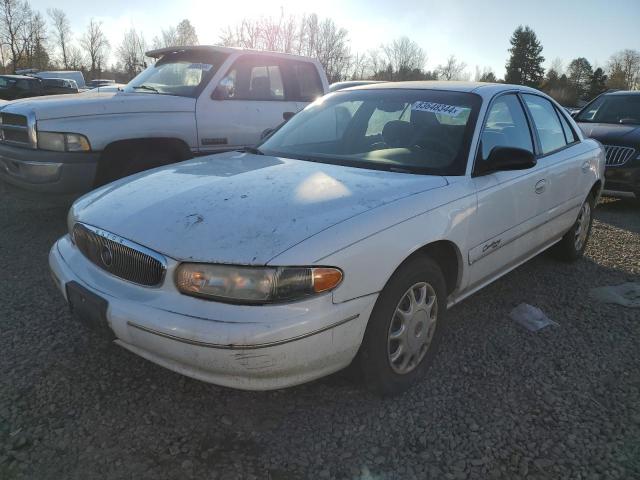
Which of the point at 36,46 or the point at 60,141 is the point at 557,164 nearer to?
the point at 60,141

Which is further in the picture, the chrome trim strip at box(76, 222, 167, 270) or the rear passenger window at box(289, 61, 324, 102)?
the rear passenger window at box(289, 61, 324, 102)

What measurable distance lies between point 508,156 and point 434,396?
1.40m

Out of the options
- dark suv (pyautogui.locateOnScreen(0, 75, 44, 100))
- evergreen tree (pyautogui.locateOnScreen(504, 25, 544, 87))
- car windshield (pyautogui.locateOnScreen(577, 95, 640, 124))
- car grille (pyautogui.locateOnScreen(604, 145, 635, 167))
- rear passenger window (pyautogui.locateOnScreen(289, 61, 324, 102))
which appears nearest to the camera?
rear passenger window (pyautogui.locateOnScreen(289, 61, 324, 102))

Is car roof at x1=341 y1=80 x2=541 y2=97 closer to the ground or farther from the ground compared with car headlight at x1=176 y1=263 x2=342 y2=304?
farther from the ground

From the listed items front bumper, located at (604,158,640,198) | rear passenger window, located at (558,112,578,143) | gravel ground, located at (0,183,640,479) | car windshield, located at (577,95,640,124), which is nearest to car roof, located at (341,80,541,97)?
rear passenger window, located at (558,112,578,143)

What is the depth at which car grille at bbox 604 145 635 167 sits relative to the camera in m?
7.00

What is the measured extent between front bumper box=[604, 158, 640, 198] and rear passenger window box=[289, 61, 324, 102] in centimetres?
428

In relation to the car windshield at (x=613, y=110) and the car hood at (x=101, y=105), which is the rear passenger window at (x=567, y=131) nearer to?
the car hood at (x=101, y=105)

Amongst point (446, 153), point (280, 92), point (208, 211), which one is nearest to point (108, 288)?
point (208, 211)

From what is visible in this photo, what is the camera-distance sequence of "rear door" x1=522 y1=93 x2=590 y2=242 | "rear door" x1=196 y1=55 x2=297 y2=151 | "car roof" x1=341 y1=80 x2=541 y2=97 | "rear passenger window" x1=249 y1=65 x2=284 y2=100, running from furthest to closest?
"rear passenger window" x1=249 y1=65 x2=284 y2=100, "rear door" x1=196 y1=55 x2=297 y2=151, "rear door" x1=522 y1=93 x2=590 y2=242, "car roof" x1=341 y1=80 x2=541 y2=97

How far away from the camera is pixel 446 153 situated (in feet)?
9.69

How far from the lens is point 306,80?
616 centimetres

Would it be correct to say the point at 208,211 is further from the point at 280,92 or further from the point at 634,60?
the point at 634,60

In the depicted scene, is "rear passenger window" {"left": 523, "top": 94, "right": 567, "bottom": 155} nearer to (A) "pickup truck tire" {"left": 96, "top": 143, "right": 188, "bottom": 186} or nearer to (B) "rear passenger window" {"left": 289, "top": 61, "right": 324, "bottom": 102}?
(B) "rear passenger window" {"left": 289, "top": 61, "right": 324, "bottom": 102}
